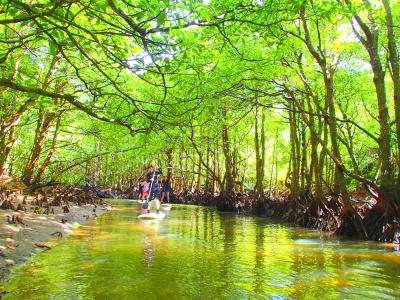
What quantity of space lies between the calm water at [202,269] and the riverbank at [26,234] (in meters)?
0.25

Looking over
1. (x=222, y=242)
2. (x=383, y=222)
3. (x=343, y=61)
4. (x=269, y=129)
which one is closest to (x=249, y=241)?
(x=222, y=242)

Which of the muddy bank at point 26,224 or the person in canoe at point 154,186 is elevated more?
the person in canoe at point 154,186

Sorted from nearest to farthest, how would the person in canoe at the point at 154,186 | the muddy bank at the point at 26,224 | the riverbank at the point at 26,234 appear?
the riverbank at the point at 26,234 < the muddy bank at the point at 26,224 < the person in canoe at the point at 154,186

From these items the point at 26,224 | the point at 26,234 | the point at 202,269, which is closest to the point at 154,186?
the point at 26,224

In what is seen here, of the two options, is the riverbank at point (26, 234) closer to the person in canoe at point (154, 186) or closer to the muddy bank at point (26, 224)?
the muddy bank at point (26, 224)

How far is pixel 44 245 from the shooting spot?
23.7 ft

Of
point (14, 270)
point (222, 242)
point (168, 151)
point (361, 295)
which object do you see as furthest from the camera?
point (168, 151)

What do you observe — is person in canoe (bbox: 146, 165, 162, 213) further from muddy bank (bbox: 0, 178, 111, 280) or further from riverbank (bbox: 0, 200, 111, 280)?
riverbank (bbox: 0, 200, 111, 280)

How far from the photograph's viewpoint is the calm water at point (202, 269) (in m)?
4.87

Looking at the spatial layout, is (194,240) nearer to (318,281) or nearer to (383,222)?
(318,281)

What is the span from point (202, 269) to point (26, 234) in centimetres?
386

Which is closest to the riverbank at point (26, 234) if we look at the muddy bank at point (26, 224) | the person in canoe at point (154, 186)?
the muddy bank at point (26, 224)

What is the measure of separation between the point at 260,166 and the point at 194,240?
1157 centimetres

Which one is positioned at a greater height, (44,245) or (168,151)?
(168,151)
